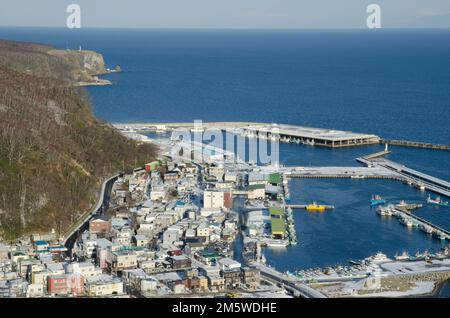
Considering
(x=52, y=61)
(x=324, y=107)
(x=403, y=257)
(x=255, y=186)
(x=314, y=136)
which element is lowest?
(x=403, y=257)

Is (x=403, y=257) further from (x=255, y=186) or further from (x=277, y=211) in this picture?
(x=255, y=186)

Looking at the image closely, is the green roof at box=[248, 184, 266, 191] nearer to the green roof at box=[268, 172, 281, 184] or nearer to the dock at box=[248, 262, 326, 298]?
the green roof at box=[268, 172, 281, 184]

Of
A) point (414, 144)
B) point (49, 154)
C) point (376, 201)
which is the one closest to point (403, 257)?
point (376, 201)

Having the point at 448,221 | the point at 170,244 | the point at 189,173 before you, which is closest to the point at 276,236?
the point at 170,244

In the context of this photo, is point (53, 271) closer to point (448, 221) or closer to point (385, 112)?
point (448, 221)

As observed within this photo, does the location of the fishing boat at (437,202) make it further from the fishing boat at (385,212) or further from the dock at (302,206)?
the dock at (302,206)

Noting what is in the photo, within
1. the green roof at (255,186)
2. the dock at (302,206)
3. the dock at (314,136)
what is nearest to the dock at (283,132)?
the dock at (314,136)
